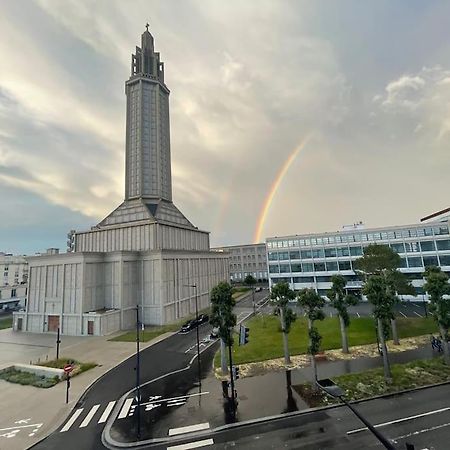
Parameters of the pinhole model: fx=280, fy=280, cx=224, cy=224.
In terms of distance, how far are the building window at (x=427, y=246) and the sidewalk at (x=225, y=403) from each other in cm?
5364

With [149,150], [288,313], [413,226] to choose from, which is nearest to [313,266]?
[413,226]

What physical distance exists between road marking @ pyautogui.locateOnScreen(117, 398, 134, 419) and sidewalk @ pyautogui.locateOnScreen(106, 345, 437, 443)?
848mm

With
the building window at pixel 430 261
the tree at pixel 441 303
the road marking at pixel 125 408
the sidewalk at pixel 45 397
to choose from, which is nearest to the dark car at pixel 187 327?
the sidewalk at pixel 45 397

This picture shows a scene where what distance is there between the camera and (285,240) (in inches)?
3659

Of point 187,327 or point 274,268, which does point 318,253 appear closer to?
point 274,268

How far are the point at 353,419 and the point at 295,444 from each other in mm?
5961

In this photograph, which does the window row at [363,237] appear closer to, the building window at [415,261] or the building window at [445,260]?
the building window at [445,260]

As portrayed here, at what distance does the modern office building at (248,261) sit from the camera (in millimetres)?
147500

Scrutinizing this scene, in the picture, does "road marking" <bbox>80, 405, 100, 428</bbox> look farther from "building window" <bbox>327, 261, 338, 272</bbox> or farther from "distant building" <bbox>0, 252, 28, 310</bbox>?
"distant building" <bbox>0, 252, 28, 310</bbox>

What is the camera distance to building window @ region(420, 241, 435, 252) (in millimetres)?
75156

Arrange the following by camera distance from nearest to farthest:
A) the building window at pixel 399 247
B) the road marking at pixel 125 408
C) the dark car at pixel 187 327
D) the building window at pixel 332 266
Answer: the road marking at pixel 125 408, the dark car at pixel 187 327, the building window at pixel 399 247, the building window at pixel 332 266

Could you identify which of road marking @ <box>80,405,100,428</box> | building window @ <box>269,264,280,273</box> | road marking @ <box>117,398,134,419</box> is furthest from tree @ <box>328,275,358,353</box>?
building window @ <box>269,264,280,273</box>

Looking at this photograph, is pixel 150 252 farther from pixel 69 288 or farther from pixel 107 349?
pixel 107 349

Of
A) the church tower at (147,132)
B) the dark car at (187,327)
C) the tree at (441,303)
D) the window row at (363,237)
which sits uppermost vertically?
the church tower at (147,132)
